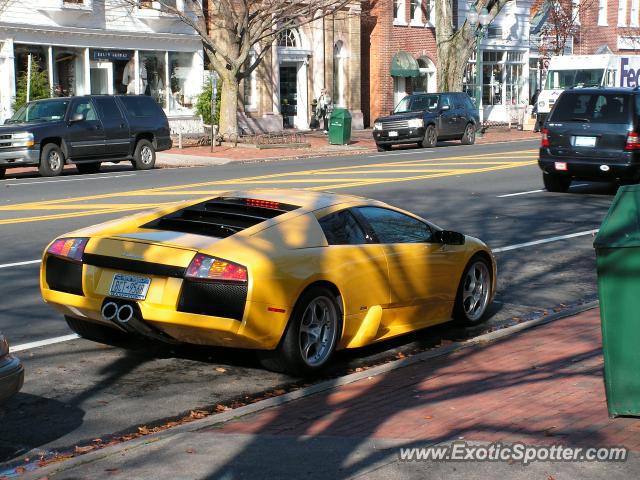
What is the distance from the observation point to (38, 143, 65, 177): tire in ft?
81.1

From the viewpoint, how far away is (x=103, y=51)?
119 feet

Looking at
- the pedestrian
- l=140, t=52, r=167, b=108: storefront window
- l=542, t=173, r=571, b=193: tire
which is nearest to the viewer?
l=542, t=173, r=571, b=193: tire

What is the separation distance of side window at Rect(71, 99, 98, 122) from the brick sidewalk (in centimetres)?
1902

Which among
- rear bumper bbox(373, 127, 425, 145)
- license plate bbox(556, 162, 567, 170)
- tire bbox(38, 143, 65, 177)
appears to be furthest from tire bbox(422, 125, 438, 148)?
license plate bbox(556, 162, 567, 170)

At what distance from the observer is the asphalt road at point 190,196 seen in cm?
698

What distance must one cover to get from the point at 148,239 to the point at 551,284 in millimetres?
5515

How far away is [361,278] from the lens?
807 centimetres

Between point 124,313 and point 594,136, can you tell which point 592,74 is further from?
point 124,313

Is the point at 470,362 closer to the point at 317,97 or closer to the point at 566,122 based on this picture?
the point at 566,122

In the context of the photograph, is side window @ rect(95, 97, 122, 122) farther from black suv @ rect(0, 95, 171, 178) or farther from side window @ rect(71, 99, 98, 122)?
side window @ rect(71, 99, 98, 122)

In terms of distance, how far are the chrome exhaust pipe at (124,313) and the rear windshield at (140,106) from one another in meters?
20.1

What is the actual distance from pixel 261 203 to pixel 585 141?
1169 cm

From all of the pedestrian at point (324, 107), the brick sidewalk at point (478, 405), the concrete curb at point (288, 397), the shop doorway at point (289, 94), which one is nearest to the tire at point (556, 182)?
the concrete curb at point (288, 397)

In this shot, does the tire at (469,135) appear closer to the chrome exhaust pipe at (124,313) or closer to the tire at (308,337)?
the tire at (308,337)
